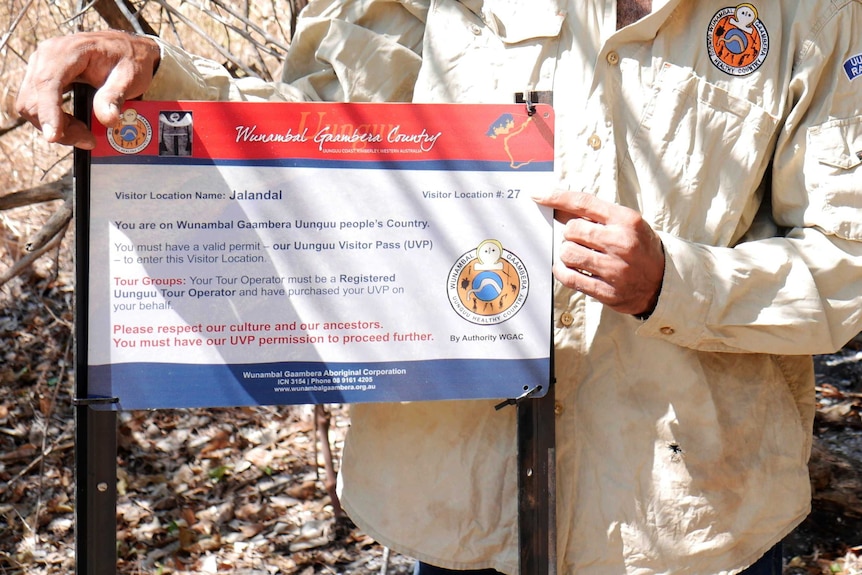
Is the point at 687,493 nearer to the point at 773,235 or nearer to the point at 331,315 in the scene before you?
the point at 773,235

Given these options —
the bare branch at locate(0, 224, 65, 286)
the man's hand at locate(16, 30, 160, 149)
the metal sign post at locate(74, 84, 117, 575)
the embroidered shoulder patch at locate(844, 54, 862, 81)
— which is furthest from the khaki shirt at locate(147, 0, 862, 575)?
the bare branch at locate(0, 224, 65, 286)

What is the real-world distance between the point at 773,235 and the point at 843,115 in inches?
10.3

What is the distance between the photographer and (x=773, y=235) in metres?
1.90

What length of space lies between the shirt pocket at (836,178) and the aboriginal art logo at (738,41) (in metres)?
0.18

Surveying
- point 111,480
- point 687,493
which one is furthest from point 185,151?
point 687,493

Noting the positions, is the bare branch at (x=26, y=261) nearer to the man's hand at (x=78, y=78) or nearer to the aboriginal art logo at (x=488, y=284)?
the man's hand at (x=78, y=78)

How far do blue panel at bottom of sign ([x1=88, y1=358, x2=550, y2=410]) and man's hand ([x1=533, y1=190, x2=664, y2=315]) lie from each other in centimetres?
18

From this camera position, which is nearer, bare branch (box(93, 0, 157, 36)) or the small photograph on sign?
the small photograph on sign

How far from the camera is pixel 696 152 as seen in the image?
1812mm

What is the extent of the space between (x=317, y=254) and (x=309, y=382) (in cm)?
23

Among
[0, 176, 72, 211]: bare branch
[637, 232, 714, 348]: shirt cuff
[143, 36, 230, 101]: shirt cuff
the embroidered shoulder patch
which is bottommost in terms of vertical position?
[637, 232, 714, 348]: shirt cuff

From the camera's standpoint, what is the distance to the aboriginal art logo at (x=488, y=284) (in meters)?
1.72

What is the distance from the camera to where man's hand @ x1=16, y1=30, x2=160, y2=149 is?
159 centimetres

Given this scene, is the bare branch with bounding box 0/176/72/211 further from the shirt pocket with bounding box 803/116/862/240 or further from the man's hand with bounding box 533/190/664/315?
the shirt pocket with bounding box 803/116/862/240
